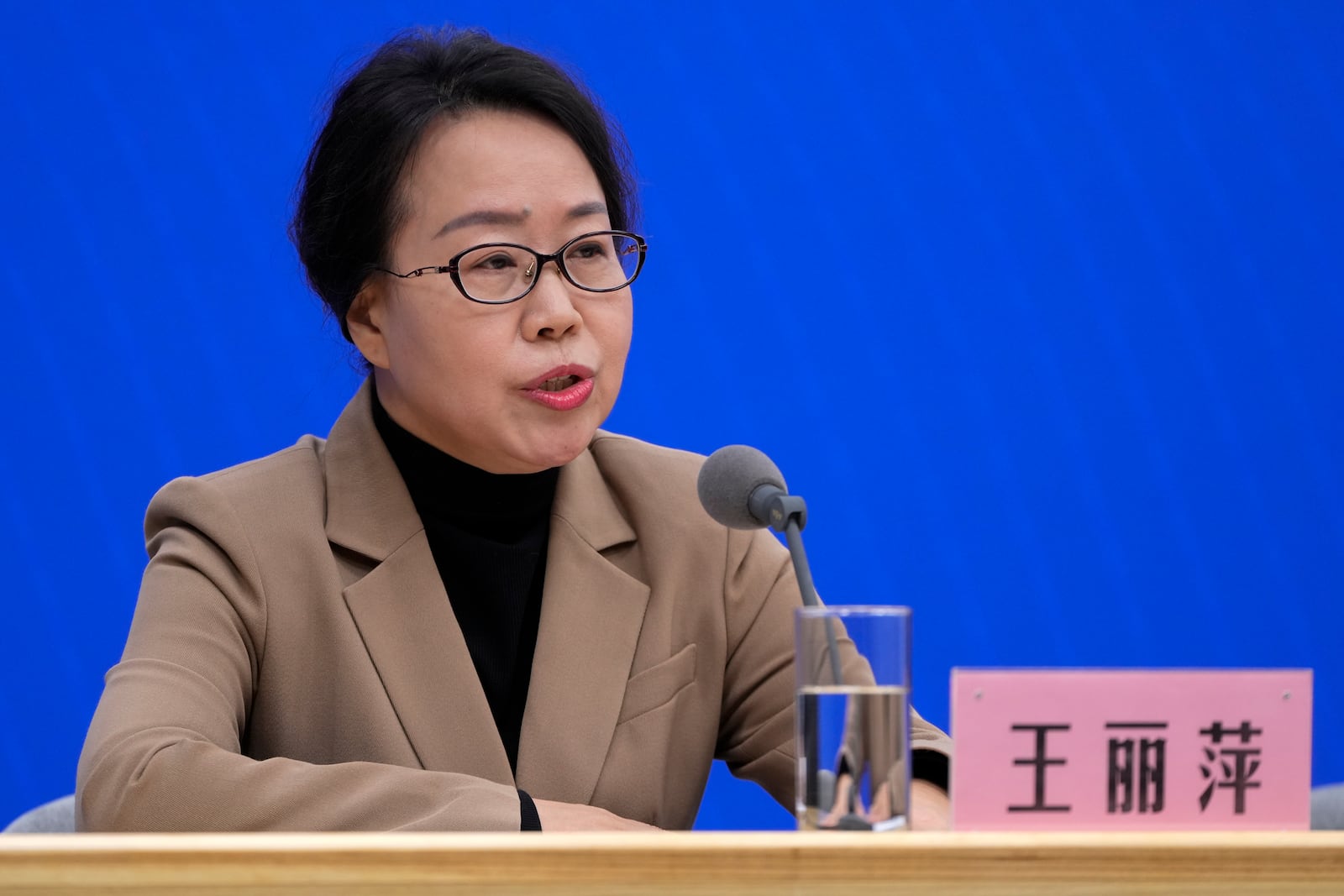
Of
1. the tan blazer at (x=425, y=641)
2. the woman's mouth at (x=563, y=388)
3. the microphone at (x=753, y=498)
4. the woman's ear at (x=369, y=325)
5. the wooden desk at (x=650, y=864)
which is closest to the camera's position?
the wooden desk at (x=650, y=864)

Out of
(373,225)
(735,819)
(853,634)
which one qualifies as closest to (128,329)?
(373,225)

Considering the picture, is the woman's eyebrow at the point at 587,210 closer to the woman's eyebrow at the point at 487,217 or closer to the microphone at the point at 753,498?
the woman's eyebrow at the point at 487,217

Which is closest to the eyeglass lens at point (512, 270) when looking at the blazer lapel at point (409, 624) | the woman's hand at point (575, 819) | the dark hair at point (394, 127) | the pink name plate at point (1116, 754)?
the dark hair at point (394, 127)

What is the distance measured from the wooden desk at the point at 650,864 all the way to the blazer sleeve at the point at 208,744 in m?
0.30

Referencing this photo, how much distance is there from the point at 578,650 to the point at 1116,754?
71cm

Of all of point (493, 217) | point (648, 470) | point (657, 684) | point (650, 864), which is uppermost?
point (493, 217)

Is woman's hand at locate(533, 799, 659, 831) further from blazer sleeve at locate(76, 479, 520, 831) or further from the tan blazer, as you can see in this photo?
the tan blazer

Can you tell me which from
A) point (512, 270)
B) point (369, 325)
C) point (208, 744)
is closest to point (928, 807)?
point (208, 744)

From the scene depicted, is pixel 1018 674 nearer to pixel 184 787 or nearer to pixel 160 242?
pixel 184 787

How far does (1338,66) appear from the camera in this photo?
2.64 meters

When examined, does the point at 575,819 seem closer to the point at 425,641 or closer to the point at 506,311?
the point at 425,641

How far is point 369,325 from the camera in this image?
5.01 feet

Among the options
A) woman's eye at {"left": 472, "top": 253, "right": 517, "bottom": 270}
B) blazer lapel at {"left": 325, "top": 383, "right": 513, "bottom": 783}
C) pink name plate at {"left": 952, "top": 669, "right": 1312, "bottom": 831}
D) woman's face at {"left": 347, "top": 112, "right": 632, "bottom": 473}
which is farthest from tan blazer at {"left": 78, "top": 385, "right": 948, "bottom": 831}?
pink name plate at {"left": 952, "top": 669, "right": 1312, "bottom": 831}

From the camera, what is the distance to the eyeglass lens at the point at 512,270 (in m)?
1.38
